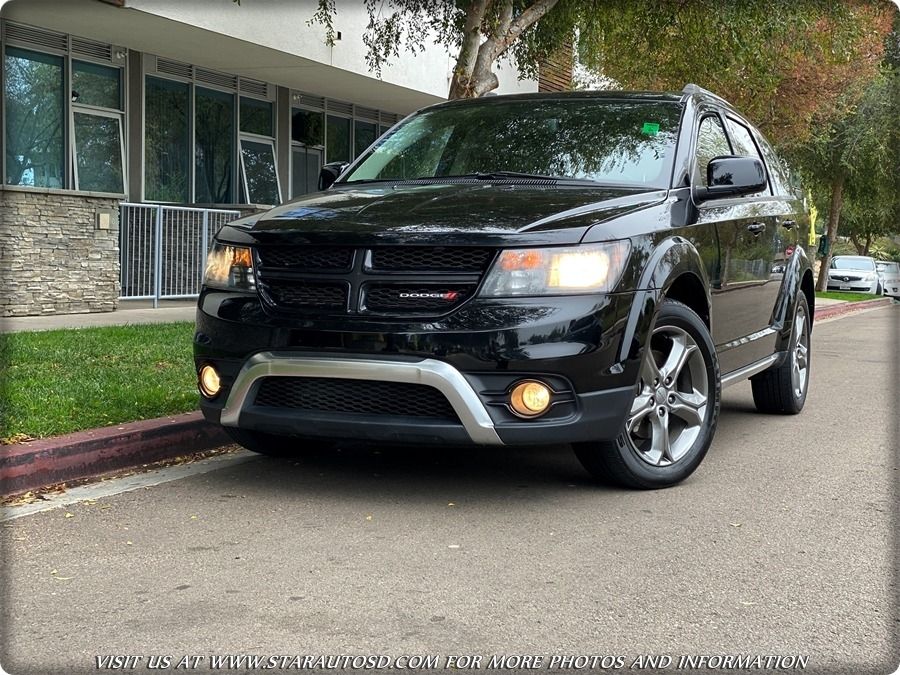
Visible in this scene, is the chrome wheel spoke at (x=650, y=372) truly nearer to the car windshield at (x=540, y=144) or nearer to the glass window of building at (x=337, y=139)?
the car windshield at (x=540, y=144)

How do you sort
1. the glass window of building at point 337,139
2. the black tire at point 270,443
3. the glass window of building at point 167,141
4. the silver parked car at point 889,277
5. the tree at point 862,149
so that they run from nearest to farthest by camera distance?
the black tire at point 270,443
the glass window of building at point 167,141
the glass window of building at point 337,139
the tree at point 862,149
the silver parked car at point 889,277

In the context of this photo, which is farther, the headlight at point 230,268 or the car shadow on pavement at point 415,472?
the car shadow on pavement at point 415,472

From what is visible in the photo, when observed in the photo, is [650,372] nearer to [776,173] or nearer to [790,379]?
[790,379]

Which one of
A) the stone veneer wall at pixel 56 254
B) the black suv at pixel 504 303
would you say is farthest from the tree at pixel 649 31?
the black suv at pixel 504 303

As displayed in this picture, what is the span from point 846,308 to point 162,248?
18.8 metres

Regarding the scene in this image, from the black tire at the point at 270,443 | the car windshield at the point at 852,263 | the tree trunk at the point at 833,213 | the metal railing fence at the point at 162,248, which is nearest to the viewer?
the black tire at the point at 270,443

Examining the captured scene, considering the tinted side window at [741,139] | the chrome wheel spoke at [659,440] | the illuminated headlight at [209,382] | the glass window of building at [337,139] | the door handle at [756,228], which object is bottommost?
the chrome wheel spoke at [659,440]

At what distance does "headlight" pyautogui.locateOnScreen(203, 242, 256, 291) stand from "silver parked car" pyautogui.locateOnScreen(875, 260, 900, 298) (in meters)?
31.2

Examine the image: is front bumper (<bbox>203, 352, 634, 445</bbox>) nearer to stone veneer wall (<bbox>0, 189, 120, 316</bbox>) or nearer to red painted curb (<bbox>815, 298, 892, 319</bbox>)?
stone veneer wall (<bbox>0, 189, 120, 316</bbox>)

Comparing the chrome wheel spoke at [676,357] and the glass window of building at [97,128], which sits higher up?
the glass window of building at [97,128]

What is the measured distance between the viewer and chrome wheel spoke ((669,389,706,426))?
5.34 metres

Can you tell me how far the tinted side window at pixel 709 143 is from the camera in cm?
600

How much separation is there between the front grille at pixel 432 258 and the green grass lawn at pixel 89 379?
2.05 metres

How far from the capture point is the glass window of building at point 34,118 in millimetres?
15141
